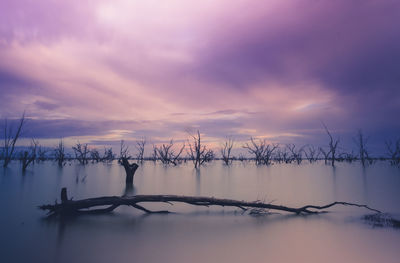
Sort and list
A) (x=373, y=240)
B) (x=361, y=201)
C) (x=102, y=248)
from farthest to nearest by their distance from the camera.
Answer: (x=361, y=201)
(x=373, y=240)
(x=102, y=248)

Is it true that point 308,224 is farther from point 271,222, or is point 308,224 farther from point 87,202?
point 87,202

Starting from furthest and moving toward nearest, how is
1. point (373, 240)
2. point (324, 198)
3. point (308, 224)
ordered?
point (324, 198) → point (308, 224) → point (373, 240)

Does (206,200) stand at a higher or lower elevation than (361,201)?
higher

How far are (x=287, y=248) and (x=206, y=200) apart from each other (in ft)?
6.23

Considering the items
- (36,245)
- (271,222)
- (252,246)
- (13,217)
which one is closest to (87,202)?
(36,245)

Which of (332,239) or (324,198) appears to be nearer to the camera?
(332,239)

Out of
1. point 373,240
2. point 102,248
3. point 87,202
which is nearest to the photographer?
point 102,248

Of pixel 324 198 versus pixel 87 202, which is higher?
pixel 87 202

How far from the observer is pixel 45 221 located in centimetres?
423

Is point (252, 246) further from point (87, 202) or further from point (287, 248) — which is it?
point (87, 202)

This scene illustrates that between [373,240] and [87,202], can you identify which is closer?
[373,240]

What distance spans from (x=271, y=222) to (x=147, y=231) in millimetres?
2299

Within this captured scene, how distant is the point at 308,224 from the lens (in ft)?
13.6

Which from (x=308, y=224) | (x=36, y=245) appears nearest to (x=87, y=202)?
(x=36, y=245)
